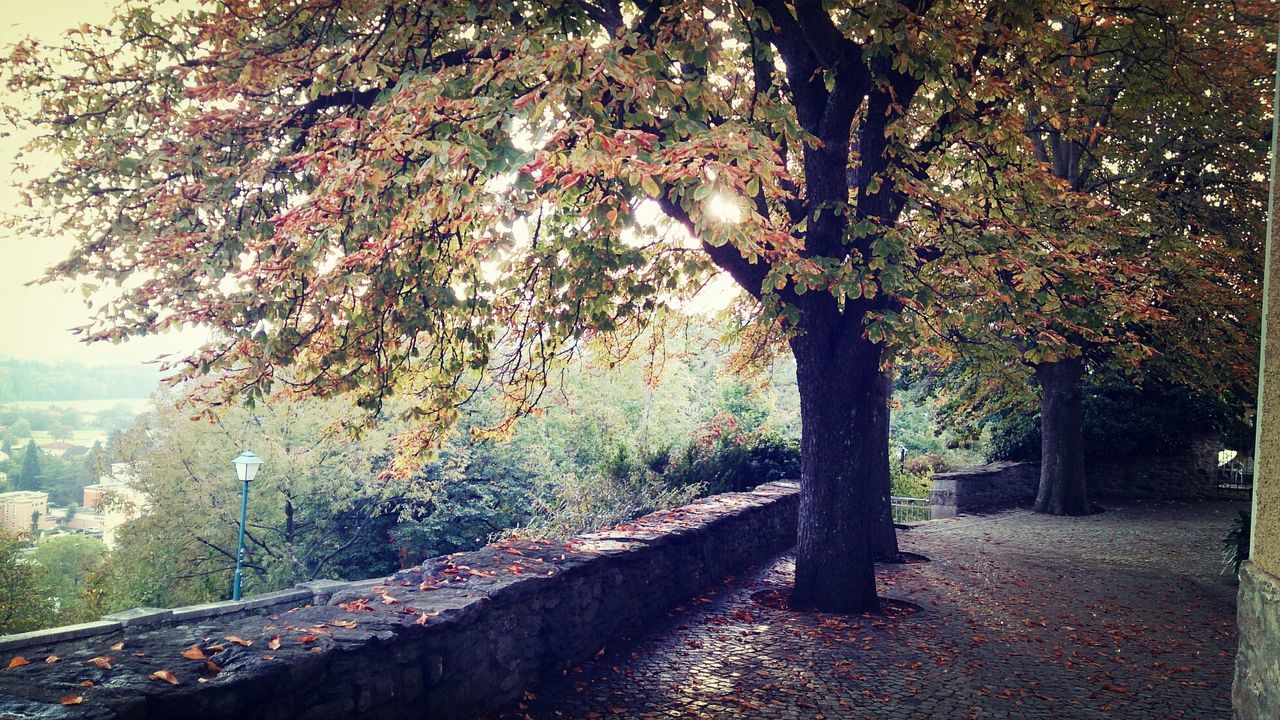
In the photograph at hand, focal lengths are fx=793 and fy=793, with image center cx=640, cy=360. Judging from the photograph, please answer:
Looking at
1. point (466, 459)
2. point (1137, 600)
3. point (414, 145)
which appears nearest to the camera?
point (414, 145)

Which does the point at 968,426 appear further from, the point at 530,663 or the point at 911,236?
the point at 530,663

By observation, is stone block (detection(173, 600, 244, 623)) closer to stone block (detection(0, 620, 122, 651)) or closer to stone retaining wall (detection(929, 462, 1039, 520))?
stone block (detection(0, 620, 122, 651))

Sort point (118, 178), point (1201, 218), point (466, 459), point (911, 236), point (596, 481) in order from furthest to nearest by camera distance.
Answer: point (466, 459), point (1201, 218), point (596, 481), point (911, 236), point (118, 178)

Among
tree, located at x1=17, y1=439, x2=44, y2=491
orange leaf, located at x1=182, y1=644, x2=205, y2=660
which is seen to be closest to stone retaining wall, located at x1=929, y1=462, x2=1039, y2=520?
orange leaf, located at x1=182, y1=644, x2=205, y2=660

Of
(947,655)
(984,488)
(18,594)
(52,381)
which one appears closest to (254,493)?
(52,381)

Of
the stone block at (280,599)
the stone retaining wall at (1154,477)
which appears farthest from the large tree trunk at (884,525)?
the stone block at (280,599)

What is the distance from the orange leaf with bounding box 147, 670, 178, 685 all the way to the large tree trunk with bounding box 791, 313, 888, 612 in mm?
5610

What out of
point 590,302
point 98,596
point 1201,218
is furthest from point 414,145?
point 98,596

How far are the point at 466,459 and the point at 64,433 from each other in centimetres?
1338

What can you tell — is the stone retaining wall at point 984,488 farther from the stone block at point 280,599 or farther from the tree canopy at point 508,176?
the stone block at point 280,599

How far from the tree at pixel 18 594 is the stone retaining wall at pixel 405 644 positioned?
2581cm

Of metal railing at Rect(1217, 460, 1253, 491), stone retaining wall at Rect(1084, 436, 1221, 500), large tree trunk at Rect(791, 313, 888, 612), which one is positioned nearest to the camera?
large tree trunk at Rect(791, 313, 888, 612)

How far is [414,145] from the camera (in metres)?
4.70

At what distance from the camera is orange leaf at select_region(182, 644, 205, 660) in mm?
3400
